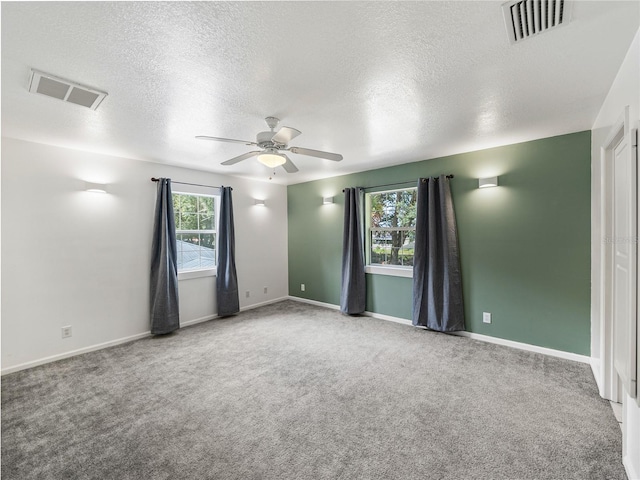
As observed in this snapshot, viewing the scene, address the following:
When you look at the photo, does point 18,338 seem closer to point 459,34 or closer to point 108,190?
point 108,190

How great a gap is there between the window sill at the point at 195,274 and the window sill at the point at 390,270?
102 inches

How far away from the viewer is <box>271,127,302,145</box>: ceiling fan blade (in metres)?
2.17

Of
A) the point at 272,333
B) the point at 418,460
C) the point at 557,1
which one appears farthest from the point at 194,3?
the point at 272,333

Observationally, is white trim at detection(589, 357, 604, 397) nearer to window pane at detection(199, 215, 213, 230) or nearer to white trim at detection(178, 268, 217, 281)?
white trim at detection(178, 268, 217, 281)

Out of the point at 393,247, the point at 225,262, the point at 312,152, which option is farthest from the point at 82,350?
the point at 393,247

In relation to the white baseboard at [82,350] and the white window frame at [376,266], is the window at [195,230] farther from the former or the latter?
the white window frame at [376,266]

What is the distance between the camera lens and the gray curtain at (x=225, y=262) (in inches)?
185

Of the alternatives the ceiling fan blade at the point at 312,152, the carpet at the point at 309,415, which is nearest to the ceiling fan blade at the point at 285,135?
the ceiling fan blade at the point at 312,152

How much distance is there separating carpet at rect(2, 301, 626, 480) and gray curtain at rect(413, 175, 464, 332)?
44 centimetres

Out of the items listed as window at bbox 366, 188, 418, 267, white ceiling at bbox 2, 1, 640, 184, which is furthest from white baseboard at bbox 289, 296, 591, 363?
white ceiling at bbox 2, 1, 640, 184

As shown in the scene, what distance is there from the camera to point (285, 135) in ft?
7.39

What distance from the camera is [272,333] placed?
3.97m

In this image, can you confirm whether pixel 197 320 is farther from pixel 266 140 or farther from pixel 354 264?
pixel 266 140

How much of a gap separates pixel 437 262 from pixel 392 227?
3.20ft
